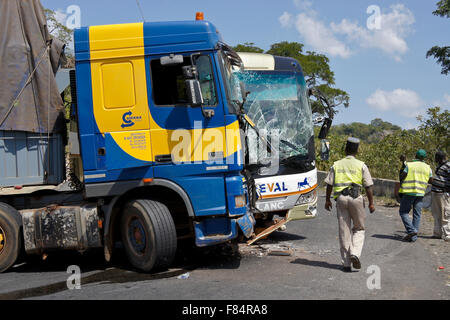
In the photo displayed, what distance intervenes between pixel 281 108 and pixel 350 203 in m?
3.21

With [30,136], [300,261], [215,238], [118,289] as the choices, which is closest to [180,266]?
[215,238]

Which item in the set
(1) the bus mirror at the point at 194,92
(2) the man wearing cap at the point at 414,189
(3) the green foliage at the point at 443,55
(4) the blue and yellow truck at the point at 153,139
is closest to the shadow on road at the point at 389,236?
(2) the man wearing cap at the point at 414,189

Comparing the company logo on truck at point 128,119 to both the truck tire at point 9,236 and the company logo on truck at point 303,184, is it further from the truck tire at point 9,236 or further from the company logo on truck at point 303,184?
the company logo on truck at point 303,184

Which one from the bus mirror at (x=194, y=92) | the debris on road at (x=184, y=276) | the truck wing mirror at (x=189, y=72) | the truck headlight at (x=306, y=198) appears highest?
the truck wing mirror at (x=189, y=72)

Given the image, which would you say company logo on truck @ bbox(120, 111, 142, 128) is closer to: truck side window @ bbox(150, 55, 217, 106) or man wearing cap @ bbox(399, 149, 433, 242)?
truck side window @ bbox(150, 55, 217, 106)

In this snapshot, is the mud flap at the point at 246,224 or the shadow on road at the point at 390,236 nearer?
the mud flap at the point at 246,224

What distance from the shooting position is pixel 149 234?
21.0ft

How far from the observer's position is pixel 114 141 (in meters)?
6.54

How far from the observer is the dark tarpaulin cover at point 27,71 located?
695 cm

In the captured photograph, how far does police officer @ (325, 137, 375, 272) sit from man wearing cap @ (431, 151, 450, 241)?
3.26 meters

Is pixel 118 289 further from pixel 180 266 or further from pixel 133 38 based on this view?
pixel 133 38

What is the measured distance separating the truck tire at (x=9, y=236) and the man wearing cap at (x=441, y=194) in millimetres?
7441
